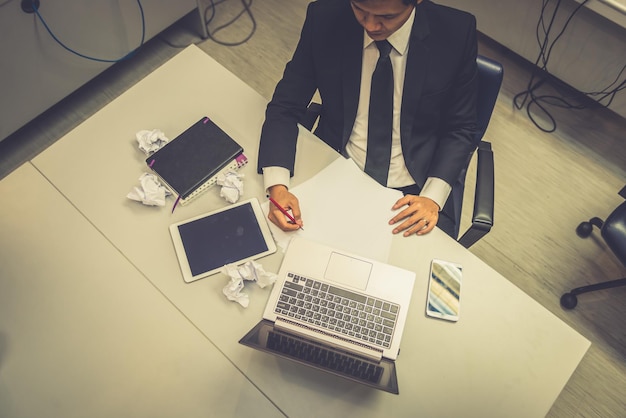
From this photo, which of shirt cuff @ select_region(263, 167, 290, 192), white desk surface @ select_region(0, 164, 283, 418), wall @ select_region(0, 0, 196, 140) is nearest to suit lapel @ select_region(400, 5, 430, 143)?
shirt cuff @ select_region(263, 167, 290, 192)

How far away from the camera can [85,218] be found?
1.20m

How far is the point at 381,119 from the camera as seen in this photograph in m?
1.32

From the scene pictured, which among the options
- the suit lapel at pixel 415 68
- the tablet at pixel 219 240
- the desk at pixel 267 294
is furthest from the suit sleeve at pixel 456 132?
the tablet at pixel 219 240

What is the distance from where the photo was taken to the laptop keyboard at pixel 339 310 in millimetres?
1057

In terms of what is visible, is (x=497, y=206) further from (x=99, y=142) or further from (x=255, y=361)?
(x=99, y=142)

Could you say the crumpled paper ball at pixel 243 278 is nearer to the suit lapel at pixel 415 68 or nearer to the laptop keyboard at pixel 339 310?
the laptop keyboard at pixel 339 310

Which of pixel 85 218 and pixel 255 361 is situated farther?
pixel 85 218

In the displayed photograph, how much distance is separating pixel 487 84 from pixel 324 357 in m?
0.88

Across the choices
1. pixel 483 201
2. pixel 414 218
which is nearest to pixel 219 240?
pixel 414 218

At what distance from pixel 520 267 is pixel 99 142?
1.72m

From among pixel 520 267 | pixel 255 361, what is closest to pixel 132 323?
pixel 255 361

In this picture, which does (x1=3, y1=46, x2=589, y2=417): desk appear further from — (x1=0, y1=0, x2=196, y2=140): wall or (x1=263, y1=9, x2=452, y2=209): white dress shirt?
(x1=0, y1=0, x2=196, y2=140): wall

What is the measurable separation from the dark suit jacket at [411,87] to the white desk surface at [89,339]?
0.49 meters

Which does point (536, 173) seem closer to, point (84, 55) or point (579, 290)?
point (579, 290)
